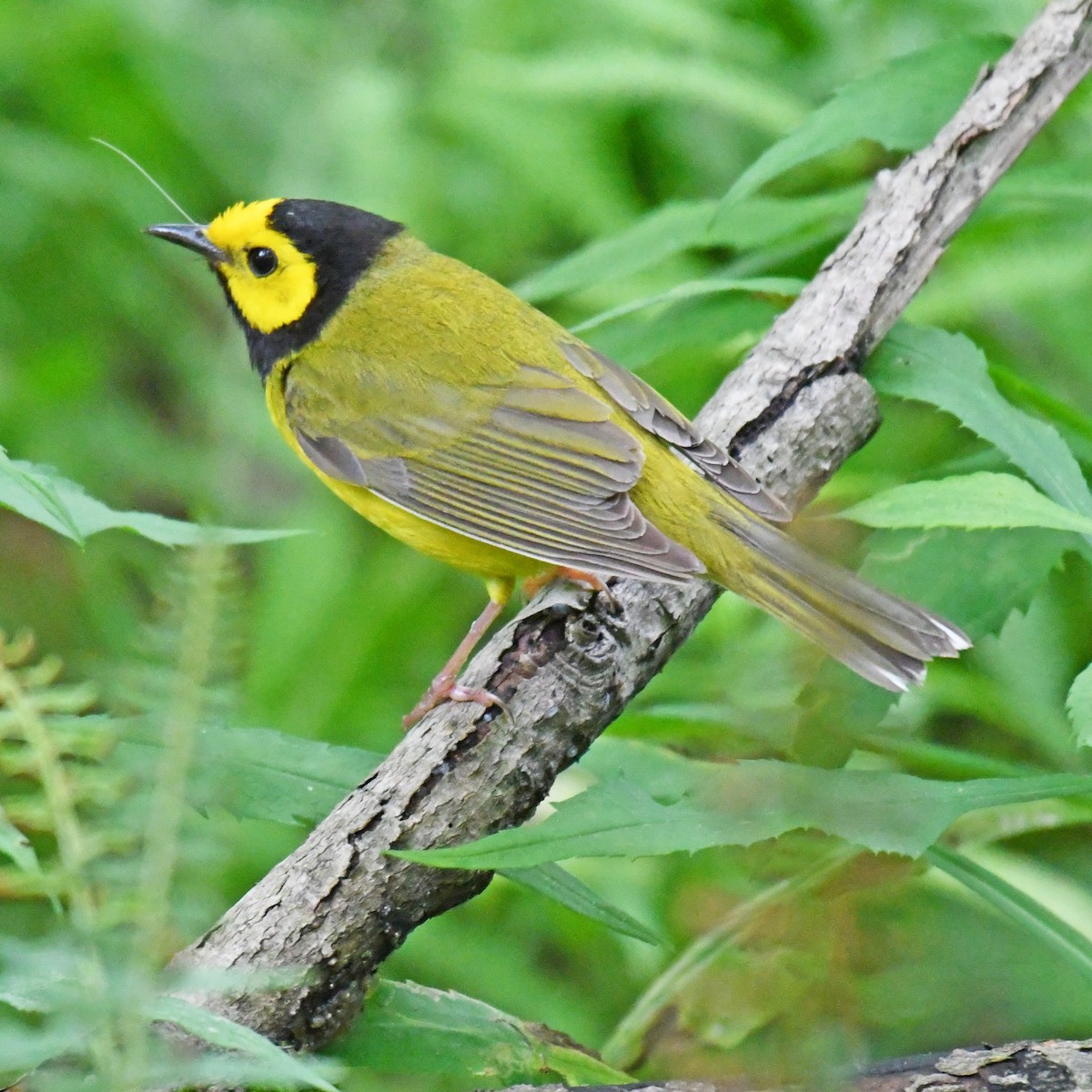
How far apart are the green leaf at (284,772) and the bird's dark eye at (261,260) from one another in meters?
1.71

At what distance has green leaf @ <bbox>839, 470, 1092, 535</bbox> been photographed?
2.27m

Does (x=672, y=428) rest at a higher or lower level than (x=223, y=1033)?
higher

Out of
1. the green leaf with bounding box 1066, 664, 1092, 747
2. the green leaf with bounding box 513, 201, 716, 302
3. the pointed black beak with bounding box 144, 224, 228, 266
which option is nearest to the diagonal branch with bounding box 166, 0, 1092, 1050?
the green leaf with bounding box 513, 201, 716, 302

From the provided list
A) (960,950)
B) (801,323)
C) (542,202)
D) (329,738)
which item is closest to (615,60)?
(542,202)

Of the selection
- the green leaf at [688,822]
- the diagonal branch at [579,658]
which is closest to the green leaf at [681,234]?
the diagonal branch at [579,658]

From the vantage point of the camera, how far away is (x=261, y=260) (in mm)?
3680

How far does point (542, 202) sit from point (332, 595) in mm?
1820

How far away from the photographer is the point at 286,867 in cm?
210

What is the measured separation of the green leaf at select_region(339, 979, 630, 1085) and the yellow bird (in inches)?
19.1

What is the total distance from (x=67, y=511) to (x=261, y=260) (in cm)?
190

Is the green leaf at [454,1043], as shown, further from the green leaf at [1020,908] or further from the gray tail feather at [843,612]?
the gray tail feather at [843,612]

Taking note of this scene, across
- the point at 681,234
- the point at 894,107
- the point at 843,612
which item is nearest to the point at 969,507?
the point at 843,612

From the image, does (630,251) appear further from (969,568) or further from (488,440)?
(969,568)

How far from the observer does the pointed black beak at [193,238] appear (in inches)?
145
